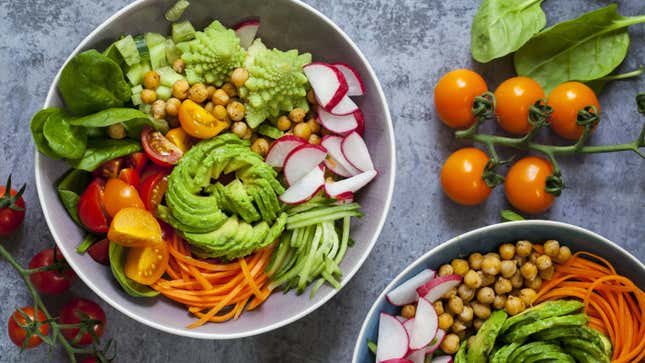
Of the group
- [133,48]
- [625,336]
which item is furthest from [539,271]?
[133,48]

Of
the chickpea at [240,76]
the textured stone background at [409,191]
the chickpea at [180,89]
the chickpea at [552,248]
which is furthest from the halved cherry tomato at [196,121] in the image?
the chickpea at [552,248]

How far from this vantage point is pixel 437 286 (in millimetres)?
2551

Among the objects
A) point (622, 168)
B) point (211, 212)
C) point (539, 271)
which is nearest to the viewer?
point (211, 212)

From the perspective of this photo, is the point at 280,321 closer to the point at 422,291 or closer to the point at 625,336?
the point at 422,291

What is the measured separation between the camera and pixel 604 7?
274cm

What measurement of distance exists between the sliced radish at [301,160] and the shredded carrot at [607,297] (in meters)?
0.92

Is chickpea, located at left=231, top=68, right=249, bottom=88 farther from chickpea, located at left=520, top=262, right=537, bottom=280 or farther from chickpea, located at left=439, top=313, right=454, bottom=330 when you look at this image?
chickpea, located at left=520, top=262, right=537, bottom=280

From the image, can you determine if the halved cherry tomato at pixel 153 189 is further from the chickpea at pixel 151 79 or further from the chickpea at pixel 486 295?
the chickpea at pixel 486 295

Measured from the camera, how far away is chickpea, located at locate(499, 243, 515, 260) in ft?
8.57

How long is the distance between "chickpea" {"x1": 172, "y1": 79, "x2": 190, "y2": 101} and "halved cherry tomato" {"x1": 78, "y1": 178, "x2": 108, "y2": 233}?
15.5 inches

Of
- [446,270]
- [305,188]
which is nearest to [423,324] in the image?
[446,270]

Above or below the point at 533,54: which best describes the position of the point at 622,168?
below

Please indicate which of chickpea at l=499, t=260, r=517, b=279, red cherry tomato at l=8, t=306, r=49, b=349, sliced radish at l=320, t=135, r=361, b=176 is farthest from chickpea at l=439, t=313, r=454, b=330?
red cherry tomato at l=8, t=306, r=49, b=349

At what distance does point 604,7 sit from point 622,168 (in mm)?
601
